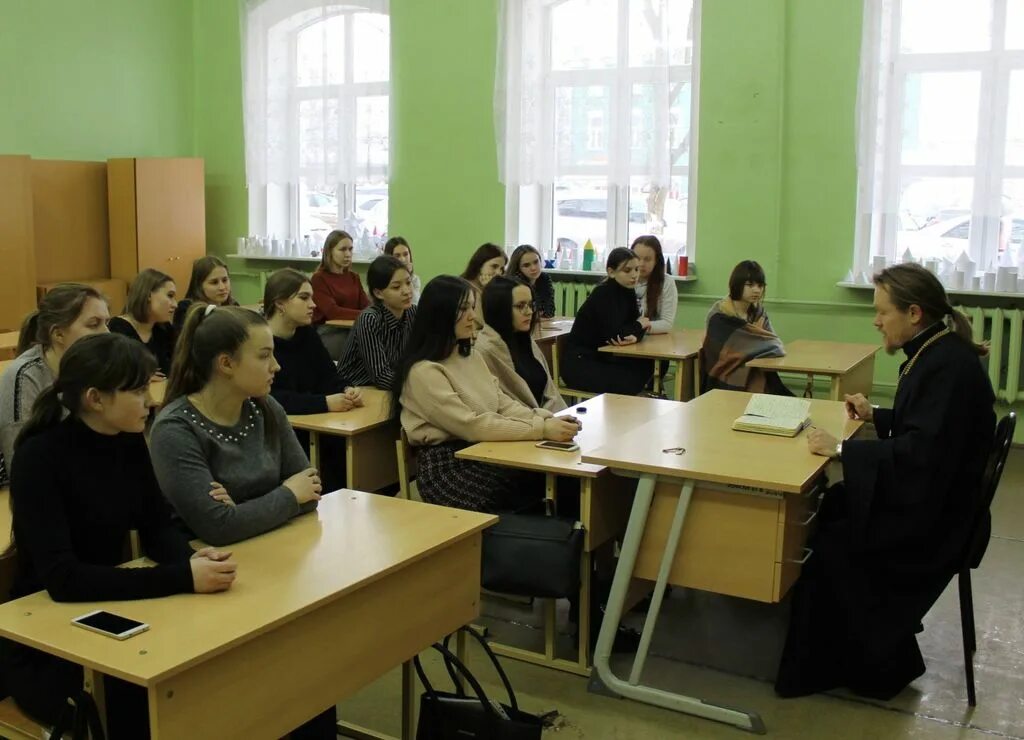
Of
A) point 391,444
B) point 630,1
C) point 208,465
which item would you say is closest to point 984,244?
point 630,1

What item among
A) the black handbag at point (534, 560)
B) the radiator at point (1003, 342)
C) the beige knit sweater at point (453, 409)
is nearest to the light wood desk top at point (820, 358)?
the radiator at point (1003, 342)

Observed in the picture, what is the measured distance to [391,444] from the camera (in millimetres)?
3949

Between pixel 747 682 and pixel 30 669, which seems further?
pixel 747 682

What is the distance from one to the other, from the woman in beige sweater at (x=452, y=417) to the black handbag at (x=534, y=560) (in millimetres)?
326

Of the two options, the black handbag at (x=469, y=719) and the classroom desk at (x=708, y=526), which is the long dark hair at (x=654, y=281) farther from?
the black handbag at (x=469, y=719)

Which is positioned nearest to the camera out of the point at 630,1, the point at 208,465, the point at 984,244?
Answer: the point at 208,465

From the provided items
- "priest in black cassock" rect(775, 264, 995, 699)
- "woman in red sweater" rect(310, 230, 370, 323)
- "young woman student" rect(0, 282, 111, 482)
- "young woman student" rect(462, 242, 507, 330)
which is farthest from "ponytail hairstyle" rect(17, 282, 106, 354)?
"woman in red sweater" rect(310, 230, 370, 323)

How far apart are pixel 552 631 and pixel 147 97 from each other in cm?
680

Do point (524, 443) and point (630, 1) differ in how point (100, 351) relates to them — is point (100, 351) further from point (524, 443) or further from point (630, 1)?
point (630, 1)

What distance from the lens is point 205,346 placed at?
2.42m

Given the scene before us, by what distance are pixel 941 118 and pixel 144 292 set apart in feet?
15.5

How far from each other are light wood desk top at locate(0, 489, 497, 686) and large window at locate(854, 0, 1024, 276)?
4.89 meters

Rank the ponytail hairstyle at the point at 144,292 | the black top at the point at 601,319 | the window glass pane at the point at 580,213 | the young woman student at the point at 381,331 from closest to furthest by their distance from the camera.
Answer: the ponytail hairstyle at the point at 144,292 < the young woman student at the point at 381,331 < the black top at the point at 601,319 < the window glass pane at the point at 580,213

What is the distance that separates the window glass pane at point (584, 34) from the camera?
7.27 meters
